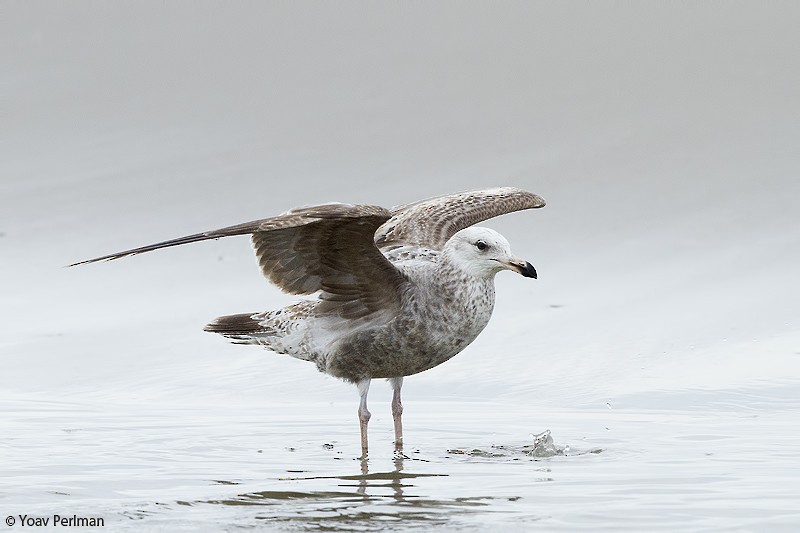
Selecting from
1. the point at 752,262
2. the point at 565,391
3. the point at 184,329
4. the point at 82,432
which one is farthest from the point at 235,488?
the point at 752,262

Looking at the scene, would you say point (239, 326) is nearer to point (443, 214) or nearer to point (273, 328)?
point (273, 328)

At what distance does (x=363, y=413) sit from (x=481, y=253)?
3.55ft

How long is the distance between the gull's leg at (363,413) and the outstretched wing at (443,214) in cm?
100

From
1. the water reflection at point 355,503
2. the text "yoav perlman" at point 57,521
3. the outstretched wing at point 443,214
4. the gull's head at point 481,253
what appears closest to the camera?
the text "yoav perlman" at point 57,521

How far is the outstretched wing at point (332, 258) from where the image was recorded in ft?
26.1

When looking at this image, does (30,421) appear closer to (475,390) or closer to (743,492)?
(475,390)

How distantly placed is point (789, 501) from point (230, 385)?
4182 mm

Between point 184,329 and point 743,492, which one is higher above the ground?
point 184,329

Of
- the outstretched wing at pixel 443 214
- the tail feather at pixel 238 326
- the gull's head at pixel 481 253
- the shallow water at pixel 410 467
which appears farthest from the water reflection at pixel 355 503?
the outstretched wing at pixel 443 214

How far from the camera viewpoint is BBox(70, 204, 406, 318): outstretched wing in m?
7.96

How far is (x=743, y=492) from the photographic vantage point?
7.05m

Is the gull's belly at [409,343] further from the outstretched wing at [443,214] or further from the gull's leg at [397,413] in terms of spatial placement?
the outstretched wing at [443,214]

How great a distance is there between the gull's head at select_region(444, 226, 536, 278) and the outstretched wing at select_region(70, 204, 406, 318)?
1.19ft

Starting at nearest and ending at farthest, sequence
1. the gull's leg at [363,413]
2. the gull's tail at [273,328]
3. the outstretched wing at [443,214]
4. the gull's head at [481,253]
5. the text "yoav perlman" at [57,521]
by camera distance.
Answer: the text "yoav perlman" at [57,521] → the gull's leg at [363,413] → the gull's head at [481,253] → the gull's tail at [273,328] → the outstretched wing at [443,214]
